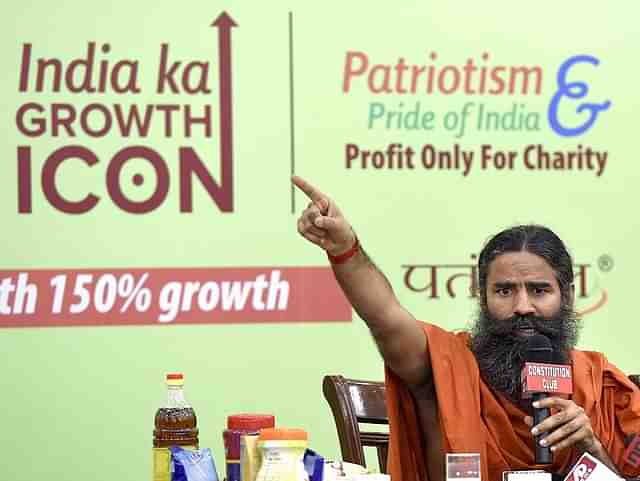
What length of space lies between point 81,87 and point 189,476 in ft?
7.12

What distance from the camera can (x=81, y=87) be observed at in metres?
4.04

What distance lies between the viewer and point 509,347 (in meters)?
2.92

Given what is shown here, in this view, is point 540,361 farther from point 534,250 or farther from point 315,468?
point 315,468

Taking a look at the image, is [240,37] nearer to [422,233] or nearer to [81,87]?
[81,87]

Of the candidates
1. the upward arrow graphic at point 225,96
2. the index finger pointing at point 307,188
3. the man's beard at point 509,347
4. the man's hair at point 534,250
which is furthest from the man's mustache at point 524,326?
the upward arrow graphic at point 225,96

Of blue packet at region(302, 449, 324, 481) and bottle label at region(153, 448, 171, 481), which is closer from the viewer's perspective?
blue packet at region(302, 449, 324, 481)

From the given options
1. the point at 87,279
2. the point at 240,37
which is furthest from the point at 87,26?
the point at 87,279

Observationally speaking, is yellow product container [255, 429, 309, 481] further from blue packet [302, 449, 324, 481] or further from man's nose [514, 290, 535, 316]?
man's nose [514, 290, 535, 316]

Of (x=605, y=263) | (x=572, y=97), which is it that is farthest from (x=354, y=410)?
(x=572, y=97)

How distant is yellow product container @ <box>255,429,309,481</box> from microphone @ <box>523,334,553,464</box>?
0.59 meters

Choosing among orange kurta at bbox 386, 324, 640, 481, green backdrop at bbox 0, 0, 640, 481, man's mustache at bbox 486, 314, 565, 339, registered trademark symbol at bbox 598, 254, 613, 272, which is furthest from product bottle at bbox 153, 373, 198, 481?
registered trademark symbol at bbox 598, 254, 613, 272

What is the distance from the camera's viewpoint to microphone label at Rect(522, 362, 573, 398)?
243 cm

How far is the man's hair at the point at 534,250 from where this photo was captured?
3029 mm

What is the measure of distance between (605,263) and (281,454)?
2.53m
